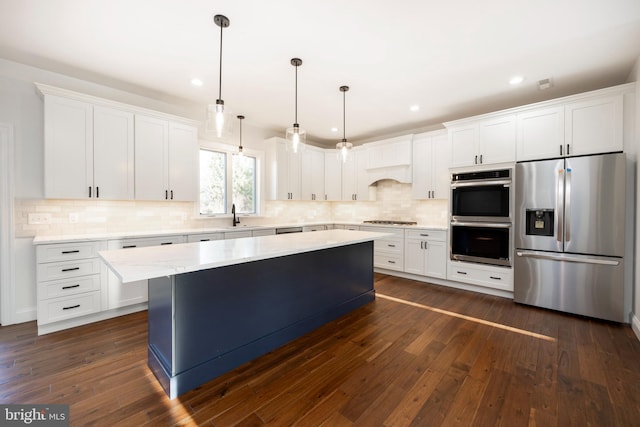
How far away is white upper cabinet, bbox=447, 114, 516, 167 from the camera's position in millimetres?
3662

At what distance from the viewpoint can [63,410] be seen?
1684 mm

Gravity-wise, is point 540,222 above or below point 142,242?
above

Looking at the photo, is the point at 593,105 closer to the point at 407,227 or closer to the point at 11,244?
the point at 407,227

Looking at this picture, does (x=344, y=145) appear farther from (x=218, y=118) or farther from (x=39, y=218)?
(x=39, y=218)

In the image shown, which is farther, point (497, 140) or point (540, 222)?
point (497, 140)

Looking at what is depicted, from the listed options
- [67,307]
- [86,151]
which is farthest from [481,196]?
[67,307]

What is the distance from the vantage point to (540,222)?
3363 millimetres

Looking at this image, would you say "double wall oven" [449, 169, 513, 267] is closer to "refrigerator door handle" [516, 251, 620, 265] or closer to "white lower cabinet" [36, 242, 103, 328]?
"refrigerator door handle" [516, 251, 620, 265]

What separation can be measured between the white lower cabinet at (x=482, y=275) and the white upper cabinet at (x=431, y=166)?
1180 mm

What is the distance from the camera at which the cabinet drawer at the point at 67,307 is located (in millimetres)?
2682

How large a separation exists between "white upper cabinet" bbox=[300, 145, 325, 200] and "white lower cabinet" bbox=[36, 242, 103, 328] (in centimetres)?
351

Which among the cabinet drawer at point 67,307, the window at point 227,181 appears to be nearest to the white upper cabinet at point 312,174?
the window at point 227,181

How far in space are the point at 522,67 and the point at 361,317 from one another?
10.7 ft
